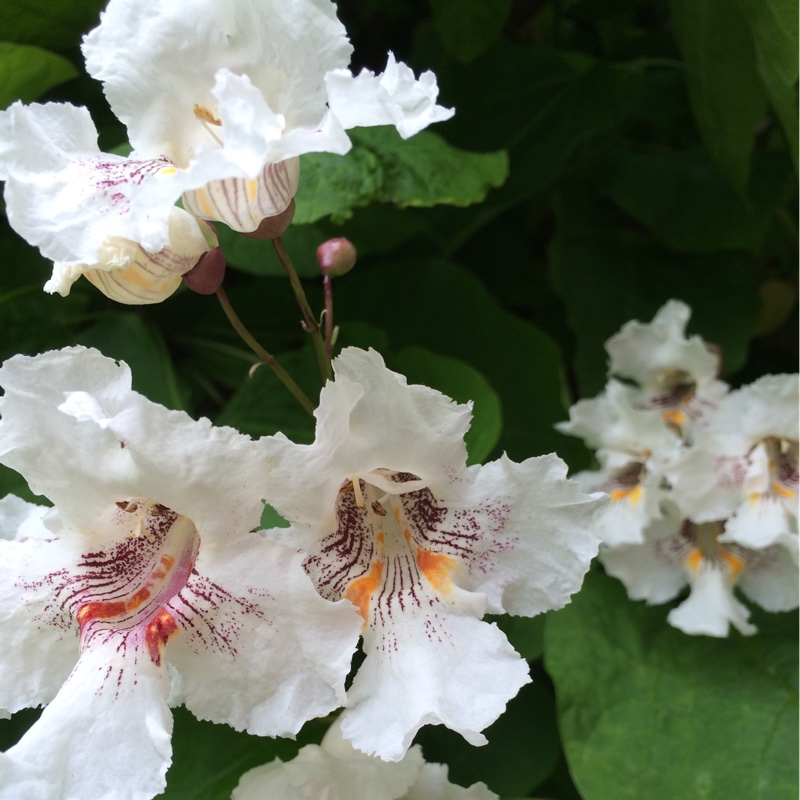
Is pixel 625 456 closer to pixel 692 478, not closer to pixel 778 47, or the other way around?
pixel 692 478

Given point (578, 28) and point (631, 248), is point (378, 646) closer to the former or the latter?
point (631, 248)

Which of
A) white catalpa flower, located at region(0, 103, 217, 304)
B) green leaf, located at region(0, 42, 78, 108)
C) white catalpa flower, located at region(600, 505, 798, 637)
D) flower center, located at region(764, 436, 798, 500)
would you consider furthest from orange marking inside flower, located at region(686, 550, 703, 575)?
green leaf, located at region(0, 42, 78, 108)

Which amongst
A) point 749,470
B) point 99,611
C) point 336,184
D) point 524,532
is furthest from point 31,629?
point 749,470

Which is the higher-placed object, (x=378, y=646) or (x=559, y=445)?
(x=378, y=646)

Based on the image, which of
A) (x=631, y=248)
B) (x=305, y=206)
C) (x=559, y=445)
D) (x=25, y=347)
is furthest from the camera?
(x=631, y=248)

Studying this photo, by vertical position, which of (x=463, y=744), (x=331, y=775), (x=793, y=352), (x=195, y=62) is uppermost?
(x=195, y=62)

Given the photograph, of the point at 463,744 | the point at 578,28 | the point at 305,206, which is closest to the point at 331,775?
the point at 463,744

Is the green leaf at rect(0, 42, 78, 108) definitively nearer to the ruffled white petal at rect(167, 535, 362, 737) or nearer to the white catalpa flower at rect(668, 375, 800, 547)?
the ruffled white petal at rect(167, 535, 362, 737)
